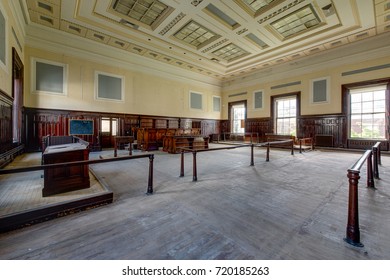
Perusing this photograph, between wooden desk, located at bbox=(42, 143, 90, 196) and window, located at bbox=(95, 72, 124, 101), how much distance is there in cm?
784

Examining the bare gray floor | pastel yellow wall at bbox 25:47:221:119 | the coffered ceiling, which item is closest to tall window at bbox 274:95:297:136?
the coffered ceiling

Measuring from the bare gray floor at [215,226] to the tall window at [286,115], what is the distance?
916 cm

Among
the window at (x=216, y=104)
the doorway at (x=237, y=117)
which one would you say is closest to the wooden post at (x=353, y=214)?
the doorway at (x=237, y=117)

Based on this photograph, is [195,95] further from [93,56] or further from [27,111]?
[27,111]

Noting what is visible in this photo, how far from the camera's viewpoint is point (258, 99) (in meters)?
13.7

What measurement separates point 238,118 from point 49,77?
1291cm

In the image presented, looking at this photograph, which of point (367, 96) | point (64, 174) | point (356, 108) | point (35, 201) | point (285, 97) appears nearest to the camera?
point (35, 201)

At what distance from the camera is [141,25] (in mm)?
A: 8164

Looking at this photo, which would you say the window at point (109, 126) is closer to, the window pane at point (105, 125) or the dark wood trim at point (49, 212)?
the window pane at point (105, 125)

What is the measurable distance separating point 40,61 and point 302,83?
1425 centimetres

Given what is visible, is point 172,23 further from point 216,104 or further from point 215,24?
point 216,104

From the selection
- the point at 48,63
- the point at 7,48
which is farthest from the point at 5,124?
the point at 48,63

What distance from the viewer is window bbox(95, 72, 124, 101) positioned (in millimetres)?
9914

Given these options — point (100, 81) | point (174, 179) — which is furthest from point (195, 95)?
point (174, 179)
